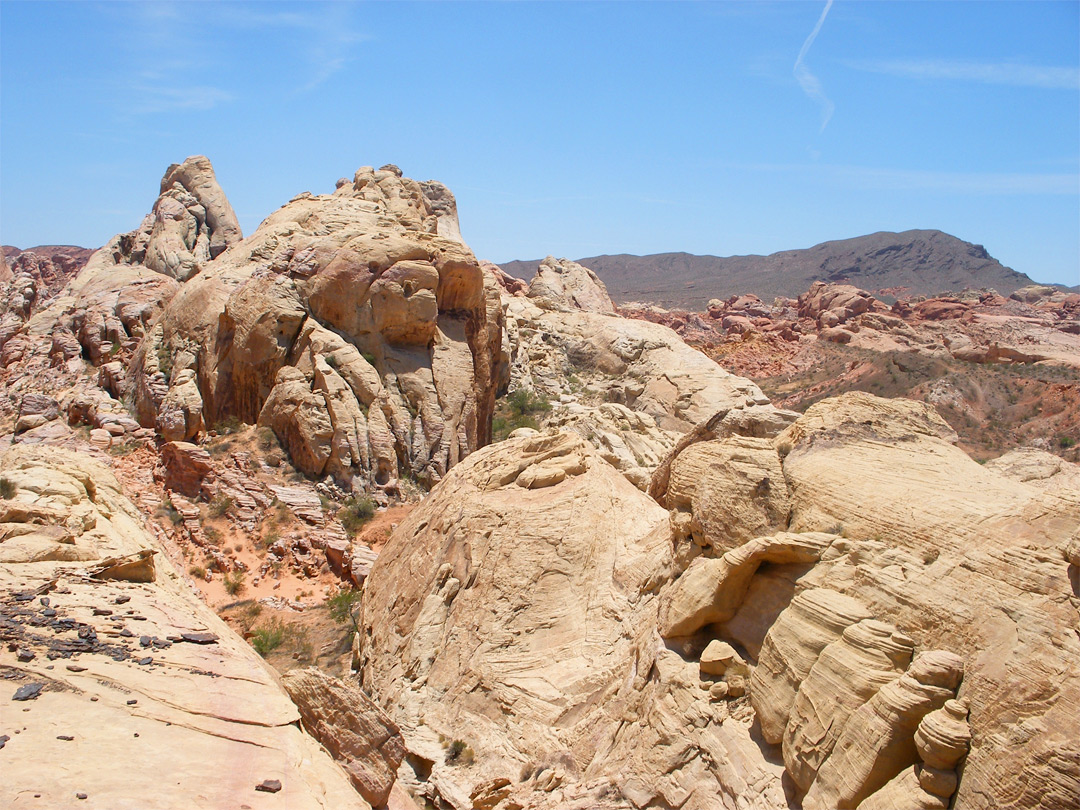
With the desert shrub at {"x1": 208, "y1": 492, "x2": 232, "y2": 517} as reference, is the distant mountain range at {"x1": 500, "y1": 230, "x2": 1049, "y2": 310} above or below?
above

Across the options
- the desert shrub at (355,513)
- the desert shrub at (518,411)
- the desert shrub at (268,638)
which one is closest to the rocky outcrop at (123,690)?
the desert shrub at (268,638)

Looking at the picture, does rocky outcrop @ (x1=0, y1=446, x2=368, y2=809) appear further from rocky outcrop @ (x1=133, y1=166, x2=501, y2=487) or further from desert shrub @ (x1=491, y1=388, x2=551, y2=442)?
desert shrub @ (x1=491, y1=388, x2=551, y2=442)

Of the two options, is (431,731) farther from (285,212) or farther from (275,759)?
(285,212)

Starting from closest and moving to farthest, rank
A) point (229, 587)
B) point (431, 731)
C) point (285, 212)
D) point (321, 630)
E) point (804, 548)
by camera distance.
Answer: point (804, 548) → point (431, 731) → point (321, 630) → point (229, 587) → point (285, 212)

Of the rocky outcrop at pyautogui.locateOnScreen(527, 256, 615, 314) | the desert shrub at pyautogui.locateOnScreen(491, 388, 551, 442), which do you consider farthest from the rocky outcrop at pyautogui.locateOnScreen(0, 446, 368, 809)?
the rocky outcrop at pyautogui.locateOnScreen(527, 256, 615, 314)

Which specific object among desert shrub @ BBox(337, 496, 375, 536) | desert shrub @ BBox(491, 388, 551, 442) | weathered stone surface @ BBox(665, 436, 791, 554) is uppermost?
weathered stone surface @ BBox(665, 436, 791, 554)

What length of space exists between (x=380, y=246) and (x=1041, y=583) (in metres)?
20.1

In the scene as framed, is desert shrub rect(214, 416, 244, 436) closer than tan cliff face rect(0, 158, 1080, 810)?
No

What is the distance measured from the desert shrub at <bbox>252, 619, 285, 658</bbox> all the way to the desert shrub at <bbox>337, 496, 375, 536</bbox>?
4268 mm

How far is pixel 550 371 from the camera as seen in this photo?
3419 centimetres

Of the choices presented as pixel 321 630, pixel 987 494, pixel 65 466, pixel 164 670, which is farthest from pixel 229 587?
pixel 987 494

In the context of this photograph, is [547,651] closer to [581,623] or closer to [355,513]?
[581,623]

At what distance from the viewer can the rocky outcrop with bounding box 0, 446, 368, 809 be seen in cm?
558

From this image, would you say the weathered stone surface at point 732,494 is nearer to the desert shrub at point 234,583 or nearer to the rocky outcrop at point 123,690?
the rocky outcrop at point 123,690
